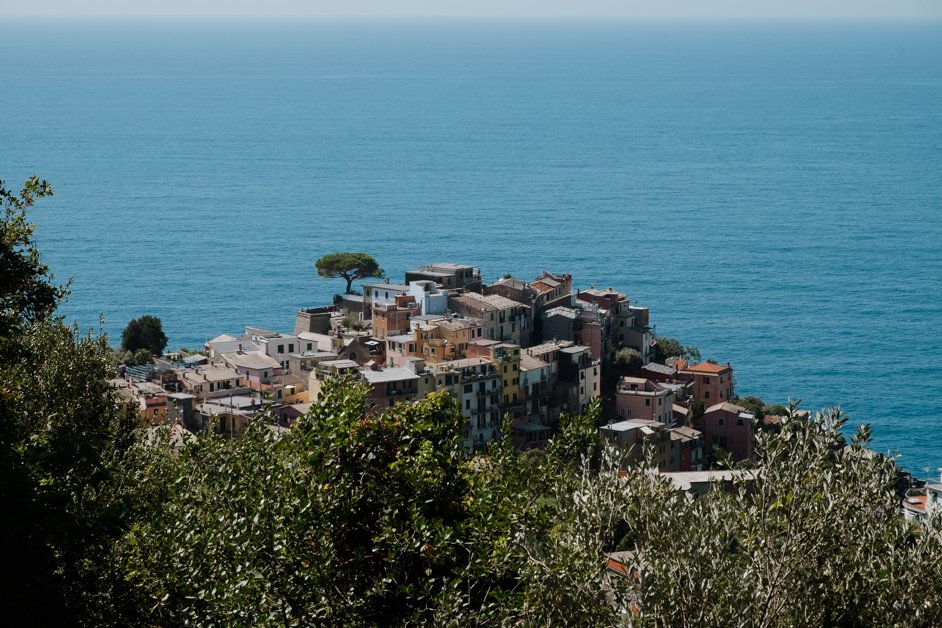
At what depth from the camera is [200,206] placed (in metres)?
111

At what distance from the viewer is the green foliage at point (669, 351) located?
179 feet

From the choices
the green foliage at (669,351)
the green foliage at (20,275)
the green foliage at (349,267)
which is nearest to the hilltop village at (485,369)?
the green foliage at (669,351)

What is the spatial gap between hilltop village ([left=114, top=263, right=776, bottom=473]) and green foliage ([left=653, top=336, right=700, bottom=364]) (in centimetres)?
109

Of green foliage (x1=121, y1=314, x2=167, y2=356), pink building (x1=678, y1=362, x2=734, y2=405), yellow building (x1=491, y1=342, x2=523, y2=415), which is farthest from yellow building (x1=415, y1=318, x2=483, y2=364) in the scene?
green foliage (x1=121, y1=314, x2=167, y2=356)

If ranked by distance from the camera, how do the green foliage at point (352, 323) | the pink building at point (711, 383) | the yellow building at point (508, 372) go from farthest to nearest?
the green foliage at point (352, 323) < the pink building at point (711, 383) < the yellow building at point (508, 372)

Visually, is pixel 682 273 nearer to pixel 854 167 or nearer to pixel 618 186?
pixel 618 186

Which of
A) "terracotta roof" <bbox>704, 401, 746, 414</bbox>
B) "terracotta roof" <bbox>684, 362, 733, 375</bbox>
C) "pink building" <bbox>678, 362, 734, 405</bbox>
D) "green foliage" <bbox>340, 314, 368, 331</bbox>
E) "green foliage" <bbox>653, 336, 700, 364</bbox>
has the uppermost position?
"green foliage" <bbox>340, 314, 368, 331</bbox>

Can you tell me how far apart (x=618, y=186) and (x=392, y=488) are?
371ft

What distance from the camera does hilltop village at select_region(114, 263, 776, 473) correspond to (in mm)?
42938

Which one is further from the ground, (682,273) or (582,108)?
(582,108)

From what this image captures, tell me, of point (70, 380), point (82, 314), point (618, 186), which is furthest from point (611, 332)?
point (618, 186)

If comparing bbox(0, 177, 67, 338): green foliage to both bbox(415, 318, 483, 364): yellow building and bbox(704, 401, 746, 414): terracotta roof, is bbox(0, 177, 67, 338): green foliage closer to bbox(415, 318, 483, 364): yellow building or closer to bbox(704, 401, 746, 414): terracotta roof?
bbox(415, 318, 483, 364): yellow building

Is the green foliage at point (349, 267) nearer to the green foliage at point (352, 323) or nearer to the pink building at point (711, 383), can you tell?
the green foliage at point (352, 323)

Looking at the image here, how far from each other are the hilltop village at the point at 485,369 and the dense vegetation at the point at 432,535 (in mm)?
26276
